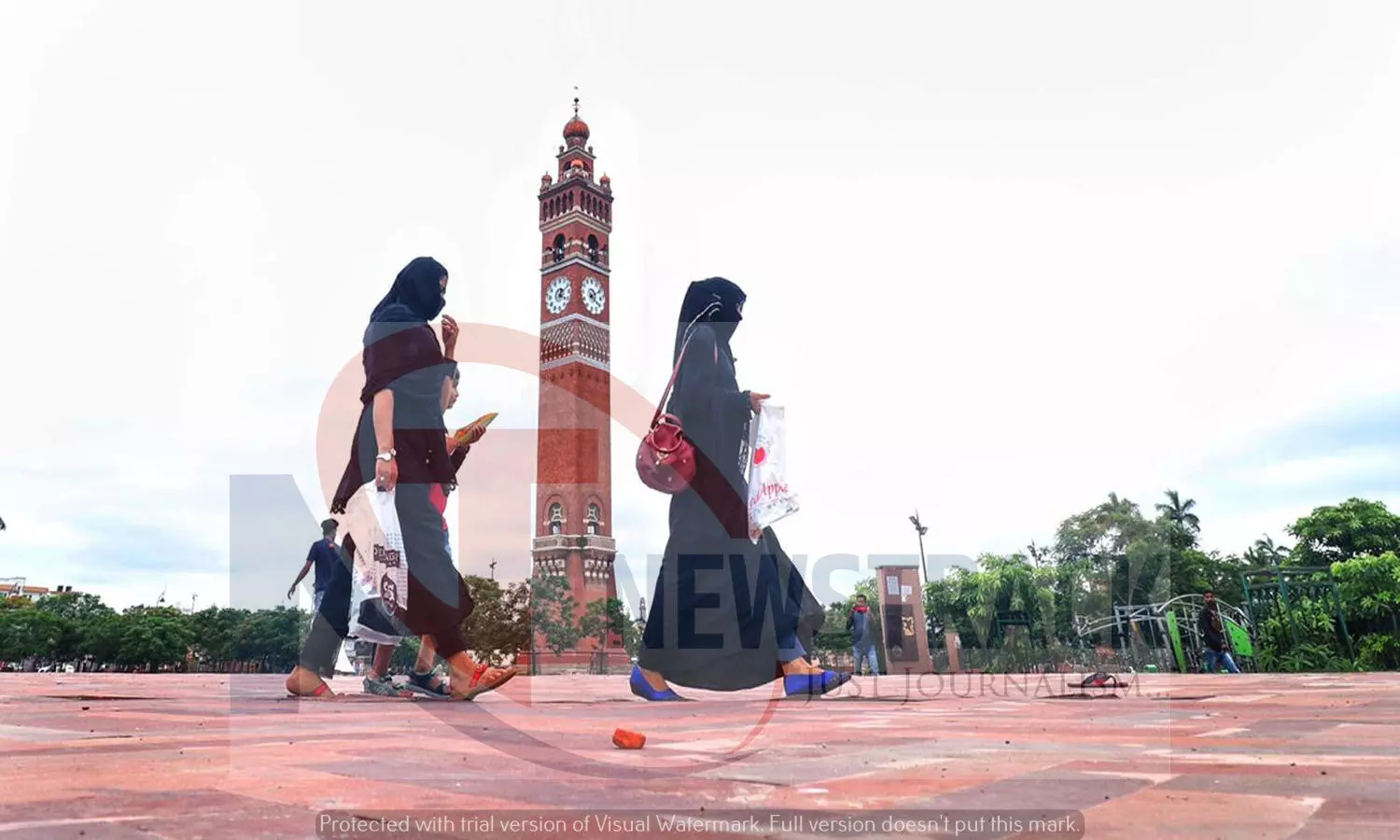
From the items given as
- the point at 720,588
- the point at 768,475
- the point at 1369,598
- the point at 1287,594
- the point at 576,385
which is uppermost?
the point at 576,385

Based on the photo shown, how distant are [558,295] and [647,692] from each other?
49066 millimetres

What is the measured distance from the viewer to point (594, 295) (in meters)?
52.4

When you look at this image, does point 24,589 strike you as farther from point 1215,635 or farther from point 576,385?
point 1215,635

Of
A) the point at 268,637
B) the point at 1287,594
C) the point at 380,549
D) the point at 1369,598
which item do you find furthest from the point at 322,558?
the point at 268,637

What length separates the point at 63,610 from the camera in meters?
49.3

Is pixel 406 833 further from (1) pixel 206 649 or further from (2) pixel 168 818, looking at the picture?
(1) pixel 206 649

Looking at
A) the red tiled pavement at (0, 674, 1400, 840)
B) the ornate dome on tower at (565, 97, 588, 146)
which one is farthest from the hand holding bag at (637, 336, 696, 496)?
the ornate dome on tower at (565, 97, 588, 146)

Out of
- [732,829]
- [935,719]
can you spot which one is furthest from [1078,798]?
[935,719]

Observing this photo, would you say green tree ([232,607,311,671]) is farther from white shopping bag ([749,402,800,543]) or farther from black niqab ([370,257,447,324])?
white shopping bag ([749,402,800,543])

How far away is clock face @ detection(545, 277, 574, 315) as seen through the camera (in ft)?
170

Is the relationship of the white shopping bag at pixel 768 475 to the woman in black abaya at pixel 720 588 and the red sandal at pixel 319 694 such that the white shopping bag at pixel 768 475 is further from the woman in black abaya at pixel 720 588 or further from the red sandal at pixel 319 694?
the red sandal at pixel 319 694

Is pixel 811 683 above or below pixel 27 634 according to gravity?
above

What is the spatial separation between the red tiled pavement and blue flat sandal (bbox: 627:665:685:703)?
3.79ft

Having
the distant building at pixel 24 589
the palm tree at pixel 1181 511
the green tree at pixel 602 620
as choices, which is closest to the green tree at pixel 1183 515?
the palm tree at pixel 1181 511
